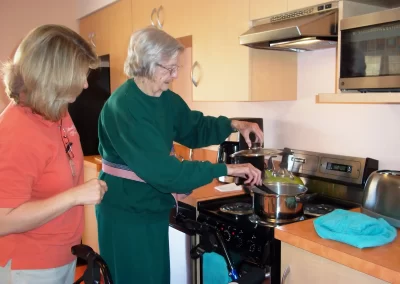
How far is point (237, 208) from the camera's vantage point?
1.81 metres

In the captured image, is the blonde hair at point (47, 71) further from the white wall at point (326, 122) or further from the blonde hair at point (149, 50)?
the white wall at point (326, 122)

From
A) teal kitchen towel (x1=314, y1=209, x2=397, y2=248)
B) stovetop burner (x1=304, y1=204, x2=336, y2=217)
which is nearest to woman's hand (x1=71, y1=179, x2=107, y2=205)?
teal kitchen towel (x1=314, y1=209, x2=397, y2=248)

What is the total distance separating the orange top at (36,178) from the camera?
1.07 meters

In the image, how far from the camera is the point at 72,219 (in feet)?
4.26

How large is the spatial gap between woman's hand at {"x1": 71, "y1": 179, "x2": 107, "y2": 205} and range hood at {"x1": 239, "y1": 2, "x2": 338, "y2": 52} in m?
0.95

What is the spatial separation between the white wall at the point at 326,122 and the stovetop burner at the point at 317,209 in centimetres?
29

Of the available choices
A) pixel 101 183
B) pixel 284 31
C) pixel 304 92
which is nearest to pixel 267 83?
pixel 304 92

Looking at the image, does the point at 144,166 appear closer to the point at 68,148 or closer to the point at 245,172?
the point at 68,148

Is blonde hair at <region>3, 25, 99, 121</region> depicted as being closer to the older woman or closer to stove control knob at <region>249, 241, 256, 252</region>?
the older woman

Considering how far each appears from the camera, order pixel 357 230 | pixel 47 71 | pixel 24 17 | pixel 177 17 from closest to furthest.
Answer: pixel 47 71 < pixel 357 230 < pixel 177 17 < pixel 24 17

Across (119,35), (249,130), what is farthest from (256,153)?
(119,35)

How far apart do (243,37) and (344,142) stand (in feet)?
2.25

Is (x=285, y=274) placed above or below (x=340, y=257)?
below

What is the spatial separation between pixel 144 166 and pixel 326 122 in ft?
3.39
